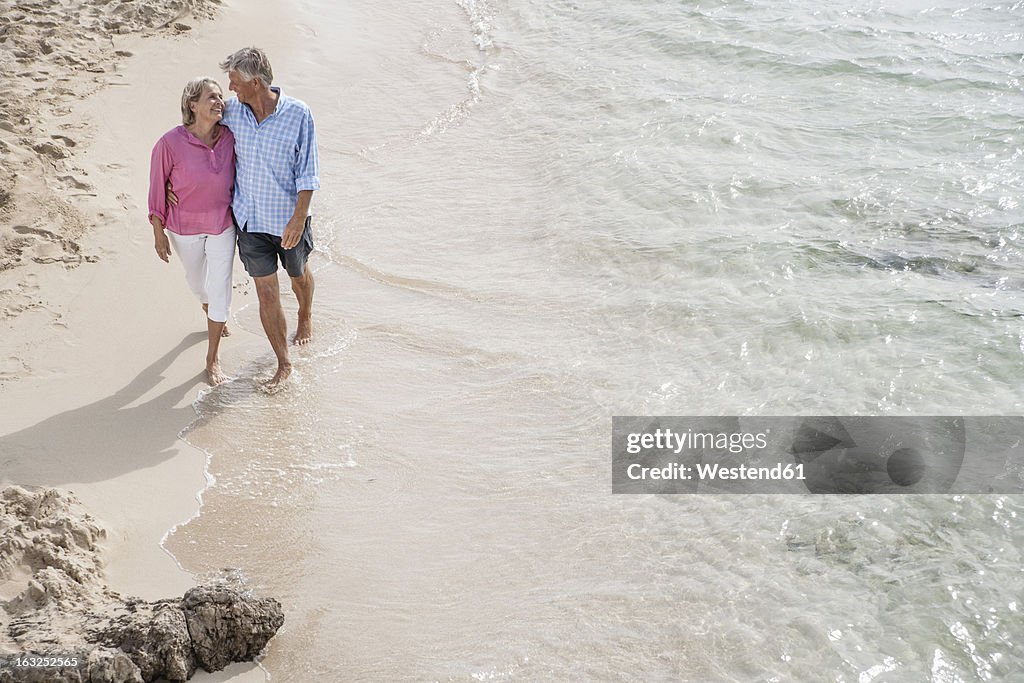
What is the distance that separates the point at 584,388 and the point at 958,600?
85.9 inches

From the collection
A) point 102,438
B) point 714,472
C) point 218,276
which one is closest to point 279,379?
point 218,276

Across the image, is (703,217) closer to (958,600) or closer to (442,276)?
(442,276)

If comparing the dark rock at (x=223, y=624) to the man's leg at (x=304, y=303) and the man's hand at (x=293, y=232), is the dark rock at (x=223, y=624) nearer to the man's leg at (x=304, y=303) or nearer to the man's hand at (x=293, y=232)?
Result: the man's hand at (x=293, y=232)

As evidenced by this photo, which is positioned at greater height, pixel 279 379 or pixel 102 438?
pixel 279 379

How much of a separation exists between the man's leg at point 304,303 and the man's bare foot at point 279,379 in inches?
16.1

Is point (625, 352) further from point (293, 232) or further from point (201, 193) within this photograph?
point (201, 193)

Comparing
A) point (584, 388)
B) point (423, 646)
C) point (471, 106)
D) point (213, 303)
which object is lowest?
point (423, 646)

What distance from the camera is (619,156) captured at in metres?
8.43

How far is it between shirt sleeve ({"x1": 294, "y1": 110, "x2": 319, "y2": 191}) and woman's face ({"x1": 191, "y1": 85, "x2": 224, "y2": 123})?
1.36ft

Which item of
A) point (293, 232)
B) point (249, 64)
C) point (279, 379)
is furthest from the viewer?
point (279, 379)

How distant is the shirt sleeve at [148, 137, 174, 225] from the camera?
16.8 ft

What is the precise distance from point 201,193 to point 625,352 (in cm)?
252

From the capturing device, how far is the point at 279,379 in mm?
5582

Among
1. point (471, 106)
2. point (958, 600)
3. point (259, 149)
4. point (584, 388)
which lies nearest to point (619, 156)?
point (471, 106)
